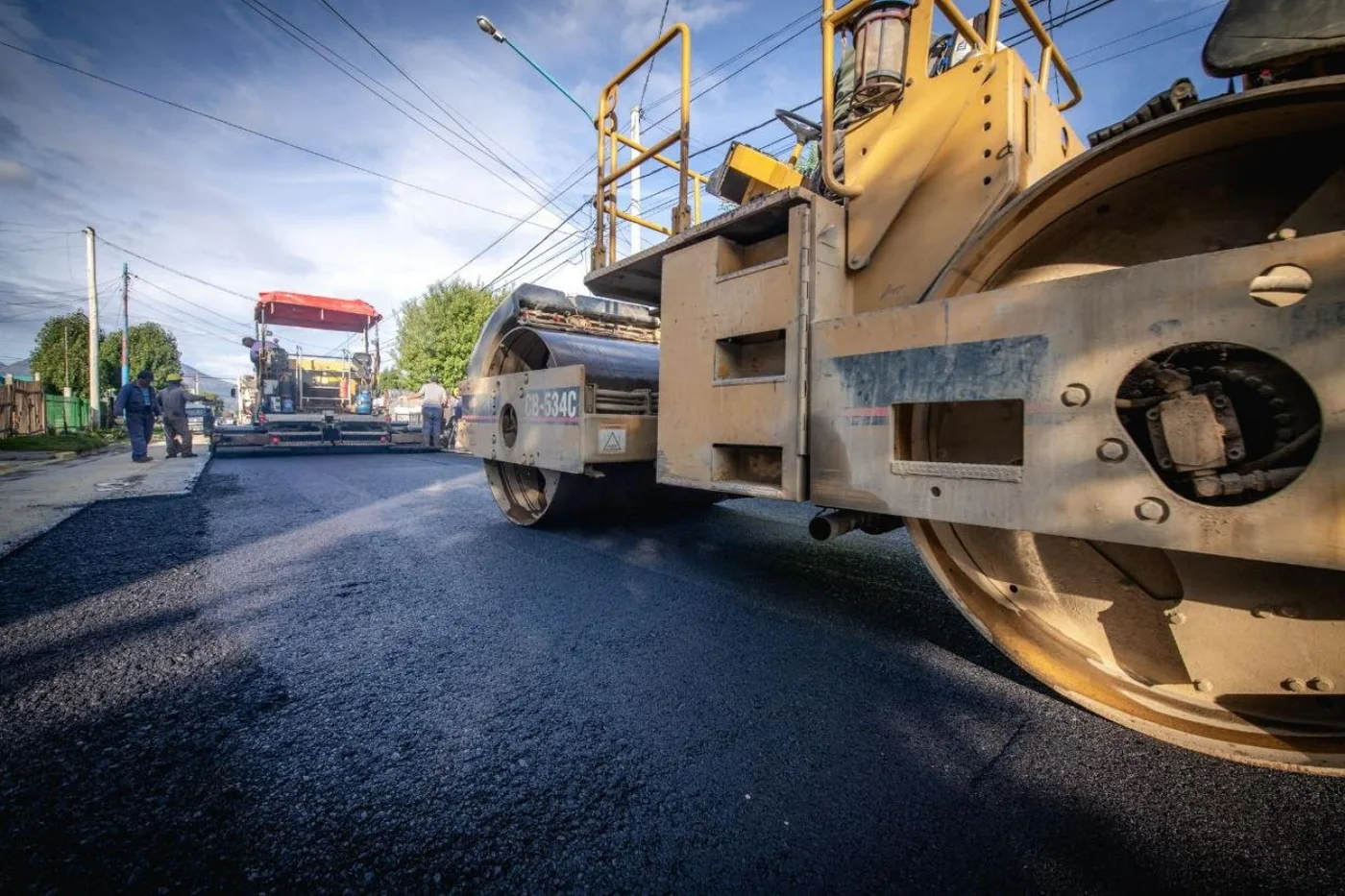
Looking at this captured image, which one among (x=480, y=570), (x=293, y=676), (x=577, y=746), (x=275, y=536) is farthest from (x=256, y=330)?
(x=577, y=746)

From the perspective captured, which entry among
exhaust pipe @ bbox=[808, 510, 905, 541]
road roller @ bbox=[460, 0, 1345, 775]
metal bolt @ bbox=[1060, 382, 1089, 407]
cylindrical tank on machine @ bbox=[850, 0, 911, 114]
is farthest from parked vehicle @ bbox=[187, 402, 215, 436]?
metal bolt @ bbox=[1060, 382, 1089, 407]

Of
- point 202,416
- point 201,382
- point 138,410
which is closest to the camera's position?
point 138,410

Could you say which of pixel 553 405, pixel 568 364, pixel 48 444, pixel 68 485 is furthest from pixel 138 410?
pixel 553 405

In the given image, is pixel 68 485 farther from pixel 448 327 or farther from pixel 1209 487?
pixel 448 327

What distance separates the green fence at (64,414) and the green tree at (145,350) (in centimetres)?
2281

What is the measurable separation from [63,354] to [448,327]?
92.5ft

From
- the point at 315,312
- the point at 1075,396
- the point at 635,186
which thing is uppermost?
the point at 635,186

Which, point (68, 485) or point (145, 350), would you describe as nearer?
point (68, 485)

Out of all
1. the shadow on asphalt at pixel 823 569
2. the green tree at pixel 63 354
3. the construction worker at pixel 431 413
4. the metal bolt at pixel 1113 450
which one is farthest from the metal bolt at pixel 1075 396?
the green tree at pixel 63 354

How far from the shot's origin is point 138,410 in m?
9.99

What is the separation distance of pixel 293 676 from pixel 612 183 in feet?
9.90

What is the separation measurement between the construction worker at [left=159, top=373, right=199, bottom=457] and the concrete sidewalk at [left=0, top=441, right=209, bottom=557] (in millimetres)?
381

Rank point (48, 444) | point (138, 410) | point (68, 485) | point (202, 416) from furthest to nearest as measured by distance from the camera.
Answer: point (202, 416) < point (48, 444) < point (138, 410) < point (68, 485)

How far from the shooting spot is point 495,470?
17.2ft
